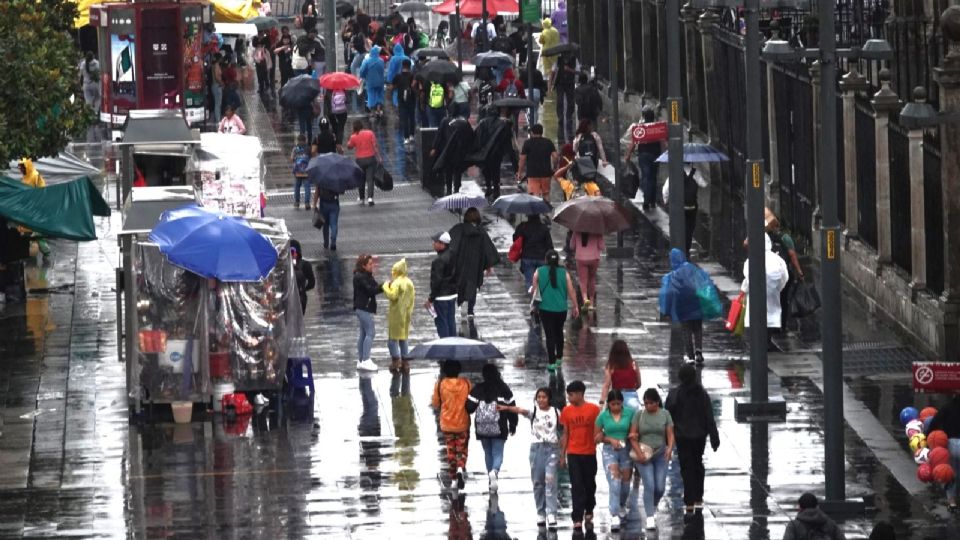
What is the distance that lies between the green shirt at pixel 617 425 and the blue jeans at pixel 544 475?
1.81 feet

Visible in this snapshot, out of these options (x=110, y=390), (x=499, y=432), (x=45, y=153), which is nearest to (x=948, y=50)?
(x=499, y=432)

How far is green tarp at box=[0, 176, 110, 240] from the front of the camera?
1358 inches

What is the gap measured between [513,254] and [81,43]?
107ft

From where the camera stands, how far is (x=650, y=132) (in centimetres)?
3516

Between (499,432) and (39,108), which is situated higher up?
(39,108)

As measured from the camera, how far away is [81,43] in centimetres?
6147

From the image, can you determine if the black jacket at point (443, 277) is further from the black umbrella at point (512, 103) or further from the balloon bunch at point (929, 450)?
the black umbrella at point (512, 103)

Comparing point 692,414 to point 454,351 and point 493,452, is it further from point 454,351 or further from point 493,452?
point 454,351

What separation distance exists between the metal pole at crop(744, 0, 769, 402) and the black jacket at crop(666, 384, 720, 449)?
4.05 metres

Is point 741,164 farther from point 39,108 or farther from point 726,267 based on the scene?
point 39,108

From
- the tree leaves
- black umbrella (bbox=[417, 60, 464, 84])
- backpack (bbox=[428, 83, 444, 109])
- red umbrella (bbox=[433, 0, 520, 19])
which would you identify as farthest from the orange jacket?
red umbrella (bbox=[433, 0, 520, 19])

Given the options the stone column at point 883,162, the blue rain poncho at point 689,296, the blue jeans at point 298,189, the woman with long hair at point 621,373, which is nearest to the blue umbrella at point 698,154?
the stone column at point 883,162

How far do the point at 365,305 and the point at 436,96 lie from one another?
64.4 ft

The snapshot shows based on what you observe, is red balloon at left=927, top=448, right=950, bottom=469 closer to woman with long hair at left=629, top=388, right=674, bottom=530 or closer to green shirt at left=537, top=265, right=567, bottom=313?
woman with long hair at left=629, top=388, right=674, bottom=530
